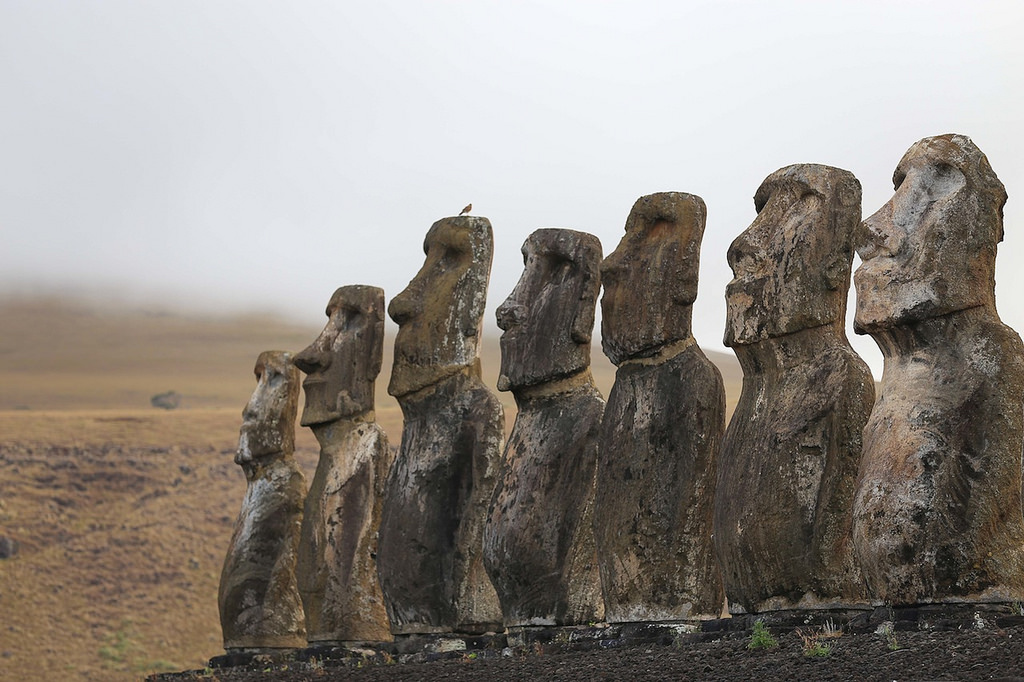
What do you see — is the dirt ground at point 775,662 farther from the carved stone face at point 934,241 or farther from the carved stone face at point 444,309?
the carved stone face at point 444,309

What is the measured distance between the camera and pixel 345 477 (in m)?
13.6

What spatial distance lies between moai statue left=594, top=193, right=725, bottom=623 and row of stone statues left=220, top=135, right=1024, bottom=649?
0.06ft

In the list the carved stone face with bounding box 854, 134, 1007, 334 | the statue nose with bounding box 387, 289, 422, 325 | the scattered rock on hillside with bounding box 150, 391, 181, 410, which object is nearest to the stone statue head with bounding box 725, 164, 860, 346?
the carved stone face with bounding box 854, 134, 1007, 334

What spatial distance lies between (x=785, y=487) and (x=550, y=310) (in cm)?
294

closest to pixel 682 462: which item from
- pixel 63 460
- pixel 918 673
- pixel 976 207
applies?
pixel 976 207

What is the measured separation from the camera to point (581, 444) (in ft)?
36.9

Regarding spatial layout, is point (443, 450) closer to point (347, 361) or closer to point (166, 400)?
point (347, 361)

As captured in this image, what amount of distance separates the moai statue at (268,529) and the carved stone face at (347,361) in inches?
42.7

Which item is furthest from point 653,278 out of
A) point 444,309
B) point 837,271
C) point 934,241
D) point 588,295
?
point 444,309

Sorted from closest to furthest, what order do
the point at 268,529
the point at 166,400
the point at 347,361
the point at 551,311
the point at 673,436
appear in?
1. the point at 673,436
2. the point at 551,311
3. the point at 347,361
4. the point at 268,529
5. the point at 166,400

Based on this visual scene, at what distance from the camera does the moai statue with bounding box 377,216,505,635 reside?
39.3 feet

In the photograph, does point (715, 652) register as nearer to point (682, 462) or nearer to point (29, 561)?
point (682, 462)

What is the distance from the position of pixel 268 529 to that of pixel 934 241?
26.1 ft

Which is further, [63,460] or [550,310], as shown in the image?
[63,460]
